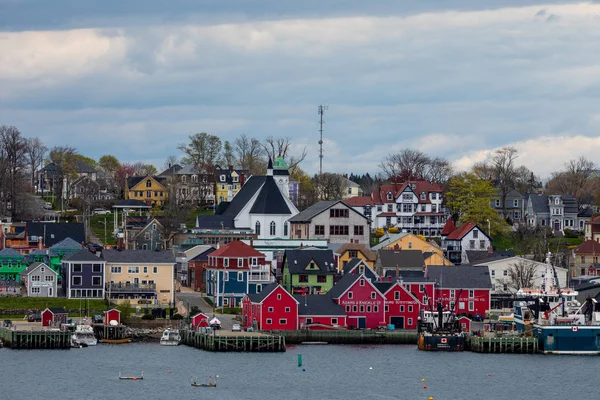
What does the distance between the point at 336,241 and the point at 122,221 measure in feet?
86.8

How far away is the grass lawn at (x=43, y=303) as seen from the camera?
103250 mm

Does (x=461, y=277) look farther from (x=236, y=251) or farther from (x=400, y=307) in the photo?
(x=236, y=251)

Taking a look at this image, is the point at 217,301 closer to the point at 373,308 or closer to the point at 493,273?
the point at 373,308

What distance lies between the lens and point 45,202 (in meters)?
160

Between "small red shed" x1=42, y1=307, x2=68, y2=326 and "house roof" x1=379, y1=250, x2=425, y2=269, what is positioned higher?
"house roof" x1=379, y1=250, x2=425, y2=269

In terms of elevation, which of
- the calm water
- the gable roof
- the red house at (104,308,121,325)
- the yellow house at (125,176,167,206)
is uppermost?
the yellow house at (125,176,167,206)

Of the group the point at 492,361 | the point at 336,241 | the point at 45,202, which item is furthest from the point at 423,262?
the point at 45,202

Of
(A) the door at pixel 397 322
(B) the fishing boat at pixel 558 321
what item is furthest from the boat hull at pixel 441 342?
(A) the door at pixel 397 322

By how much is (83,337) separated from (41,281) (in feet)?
47.7

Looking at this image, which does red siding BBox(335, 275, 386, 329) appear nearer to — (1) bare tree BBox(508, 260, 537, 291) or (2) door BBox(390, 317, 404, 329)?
(2) door BBox(390, 317, 404, 329)

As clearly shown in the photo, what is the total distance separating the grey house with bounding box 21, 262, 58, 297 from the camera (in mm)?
107312

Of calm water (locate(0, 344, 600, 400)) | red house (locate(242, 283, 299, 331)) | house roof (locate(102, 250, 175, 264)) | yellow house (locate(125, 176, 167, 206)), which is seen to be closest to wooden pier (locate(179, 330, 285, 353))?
calm water (locate(0, 344, 600, 400))

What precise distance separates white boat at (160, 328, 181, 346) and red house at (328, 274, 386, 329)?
39.3 feet

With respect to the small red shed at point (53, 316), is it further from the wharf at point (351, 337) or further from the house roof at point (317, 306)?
the house roof at point (317, 306)
